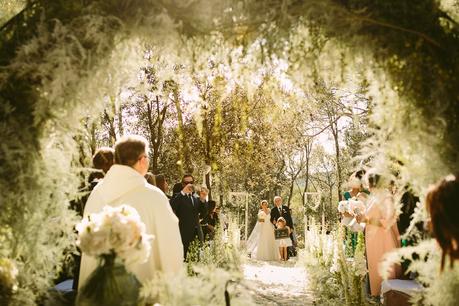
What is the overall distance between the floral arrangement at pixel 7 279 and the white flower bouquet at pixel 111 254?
503 mm

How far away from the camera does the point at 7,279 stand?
2902 mm

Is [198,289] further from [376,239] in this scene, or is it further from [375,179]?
[376,239]

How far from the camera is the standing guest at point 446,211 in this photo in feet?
8.22

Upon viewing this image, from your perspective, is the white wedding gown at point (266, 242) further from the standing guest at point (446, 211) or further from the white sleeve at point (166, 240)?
the standing guest at point (446, 211)

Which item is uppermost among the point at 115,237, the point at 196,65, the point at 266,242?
the point at 196,65

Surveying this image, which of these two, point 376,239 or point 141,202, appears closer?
point 141,202

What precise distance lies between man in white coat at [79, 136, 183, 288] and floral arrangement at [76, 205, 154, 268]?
2.84 feet

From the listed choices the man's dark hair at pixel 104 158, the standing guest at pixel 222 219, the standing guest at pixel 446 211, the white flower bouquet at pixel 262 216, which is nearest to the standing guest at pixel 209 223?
the standing guest at pixel 222 219

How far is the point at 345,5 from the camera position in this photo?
2.94 metres

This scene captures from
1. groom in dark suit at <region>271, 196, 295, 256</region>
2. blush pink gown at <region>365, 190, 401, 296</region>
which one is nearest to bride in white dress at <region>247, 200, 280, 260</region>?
groom in dark suit at <region>271, 196, 295, 256</region>

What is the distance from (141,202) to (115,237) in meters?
1.06

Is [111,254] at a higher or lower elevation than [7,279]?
higher

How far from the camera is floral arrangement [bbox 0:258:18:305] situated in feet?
9.50

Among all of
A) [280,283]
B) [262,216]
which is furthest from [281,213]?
[280,283]
